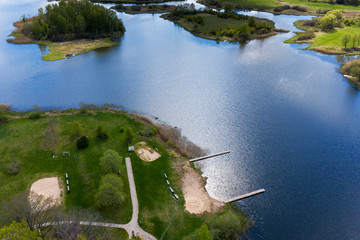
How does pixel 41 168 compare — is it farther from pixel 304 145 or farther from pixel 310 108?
pixel 310 108

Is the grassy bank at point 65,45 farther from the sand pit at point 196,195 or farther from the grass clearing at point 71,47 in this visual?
the sand pit at point 196,195

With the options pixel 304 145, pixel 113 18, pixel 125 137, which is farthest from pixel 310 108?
pixel 113 18

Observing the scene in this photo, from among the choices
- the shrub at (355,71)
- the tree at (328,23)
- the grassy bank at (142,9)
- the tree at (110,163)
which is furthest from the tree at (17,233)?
the grassy bank at (142,9)

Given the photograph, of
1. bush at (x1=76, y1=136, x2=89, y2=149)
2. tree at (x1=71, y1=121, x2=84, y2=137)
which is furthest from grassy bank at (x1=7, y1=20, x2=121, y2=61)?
bush at (x1=76, y1=136, x2=89, y2=149)

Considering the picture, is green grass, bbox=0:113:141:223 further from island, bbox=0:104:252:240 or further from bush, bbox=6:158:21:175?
bush, bbox=6:158:21:175

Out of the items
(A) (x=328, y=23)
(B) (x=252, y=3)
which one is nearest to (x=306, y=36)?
(A) (x=328, y=23)

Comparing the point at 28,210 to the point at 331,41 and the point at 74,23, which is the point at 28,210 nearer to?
the point at 74,23
